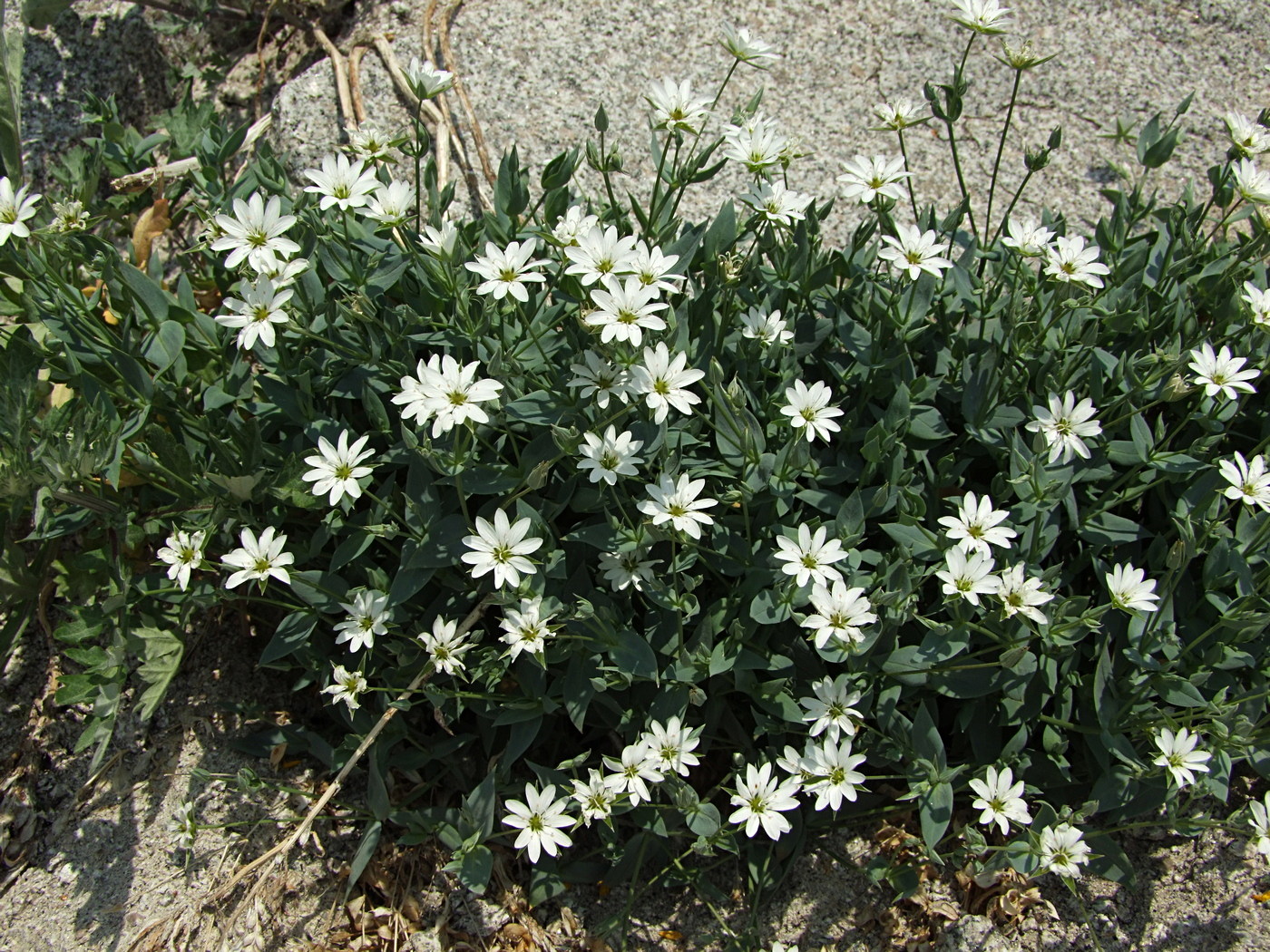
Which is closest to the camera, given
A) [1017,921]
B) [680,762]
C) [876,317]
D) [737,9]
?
[680,762]

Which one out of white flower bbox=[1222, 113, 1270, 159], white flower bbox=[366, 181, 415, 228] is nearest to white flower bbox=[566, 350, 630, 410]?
white flower bbox=[366, 181, 415, 228]

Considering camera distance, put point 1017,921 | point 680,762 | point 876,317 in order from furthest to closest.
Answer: point 876,317, point 1017,921, point 680,762

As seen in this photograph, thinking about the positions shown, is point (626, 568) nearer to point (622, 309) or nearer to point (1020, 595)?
point (622, 309)

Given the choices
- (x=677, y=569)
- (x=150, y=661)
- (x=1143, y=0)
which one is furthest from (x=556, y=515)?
(x=1143, y=0)

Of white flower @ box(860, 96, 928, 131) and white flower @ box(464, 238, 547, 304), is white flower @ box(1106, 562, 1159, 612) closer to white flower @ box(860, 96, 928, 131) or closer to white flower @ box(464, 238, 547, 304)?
white flower @ box(860, 96, 928, 131)

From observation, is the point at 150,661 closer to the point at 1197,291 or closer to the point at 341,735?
the point at 341,735

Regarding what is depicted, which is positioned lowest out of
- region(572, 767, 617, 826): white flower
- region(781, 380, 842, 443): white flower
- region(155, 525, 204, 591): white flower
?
region(155, 525, 204, 591): white flower

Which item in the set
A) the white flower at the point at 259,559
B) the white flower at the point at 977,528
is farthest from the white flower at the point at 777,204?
the white flower at the point at 259,559
